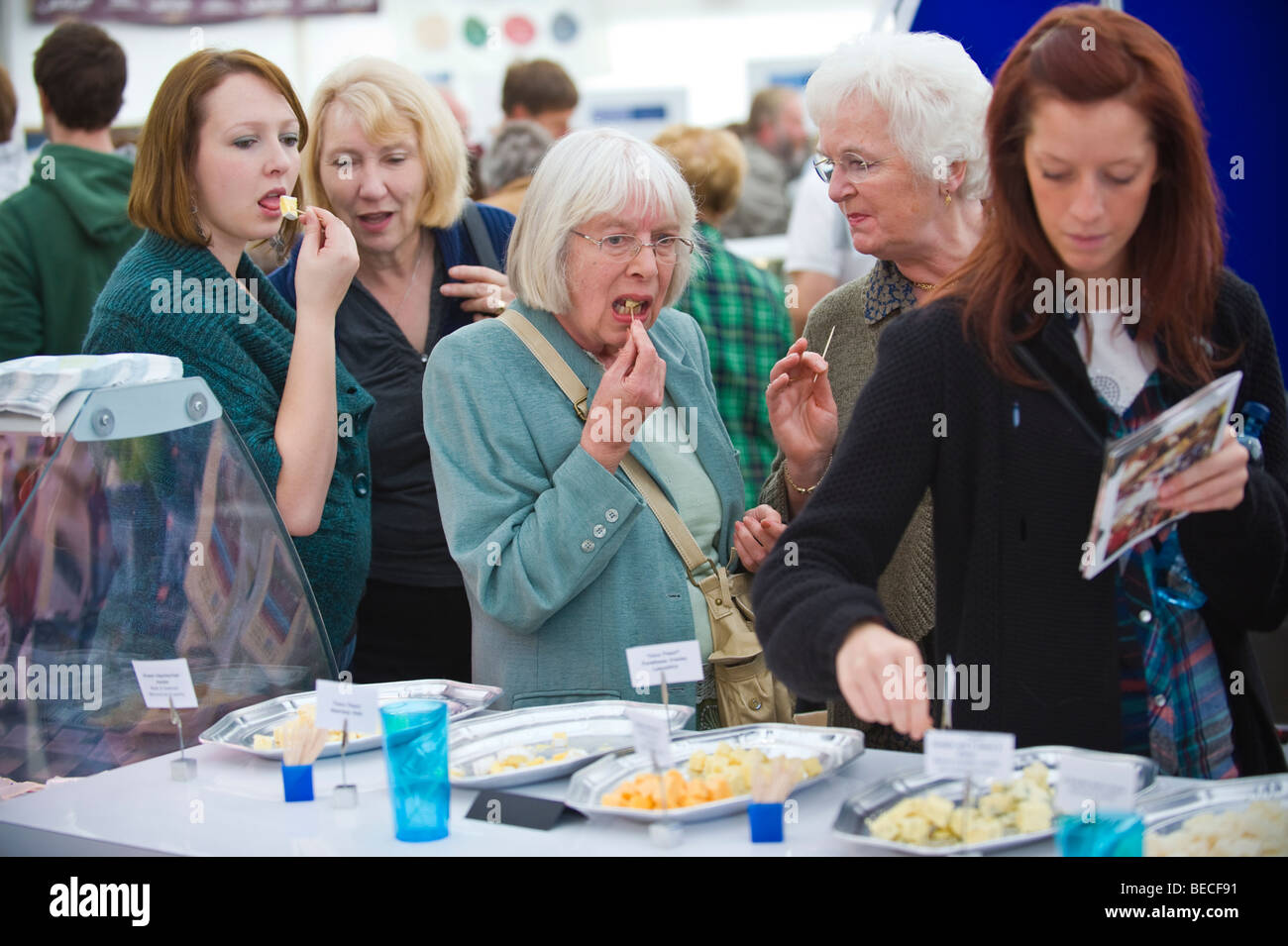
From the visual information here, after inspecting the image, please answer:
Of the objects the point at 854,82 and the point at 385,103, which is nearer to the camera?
the point at 854,82

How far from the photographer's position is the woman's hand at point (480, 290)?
9.57ft

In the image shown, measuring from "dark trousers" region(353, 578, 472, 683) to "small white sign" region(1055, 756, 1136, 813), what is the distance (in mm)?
1648

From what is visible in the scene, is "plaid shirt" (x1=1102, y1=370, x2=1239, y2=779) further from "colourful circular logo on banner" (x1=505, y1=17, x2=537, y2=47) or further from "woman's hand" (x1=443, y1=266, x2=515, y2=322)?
"colourful circular logo on banner" (x1=505, y1=17, x2=537, y2=47)

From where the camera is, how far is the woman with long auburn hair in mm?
1576

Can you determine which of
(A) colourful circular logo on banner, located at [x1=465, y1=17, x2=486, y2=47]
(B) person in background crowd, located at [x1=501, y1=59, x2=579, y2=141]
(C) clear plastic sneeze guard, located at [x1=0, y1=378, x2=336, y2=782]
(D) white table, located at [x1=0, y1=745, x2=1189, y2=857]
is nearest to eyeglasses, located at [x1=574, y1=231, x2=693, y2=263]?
(C) clear plastic sneeze guard, located at [x1=0, y1=378, x2=336, y2=782]

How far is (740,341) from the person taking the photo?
3.85 m

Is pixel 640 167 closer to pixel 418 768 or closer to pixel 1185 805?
pixel 418 768

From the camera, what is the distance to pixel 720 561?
96.3 inches

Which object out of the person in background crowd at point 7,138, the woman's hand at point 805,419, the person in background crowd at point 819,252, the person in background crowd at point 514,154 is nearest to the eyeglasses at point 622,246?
the woman's hand at point 805,419

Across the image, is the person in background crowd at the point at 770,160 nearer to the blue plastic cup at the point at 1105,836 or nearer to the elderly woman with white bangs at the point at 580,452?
the elderly woman with white bangs at the point at 580,452

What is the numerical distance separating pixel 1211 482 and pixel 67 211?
307cm

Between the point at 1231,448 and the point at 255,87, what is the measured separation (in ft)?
6.52

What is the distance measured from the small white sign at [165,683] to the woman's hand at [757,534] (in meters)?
0.95
